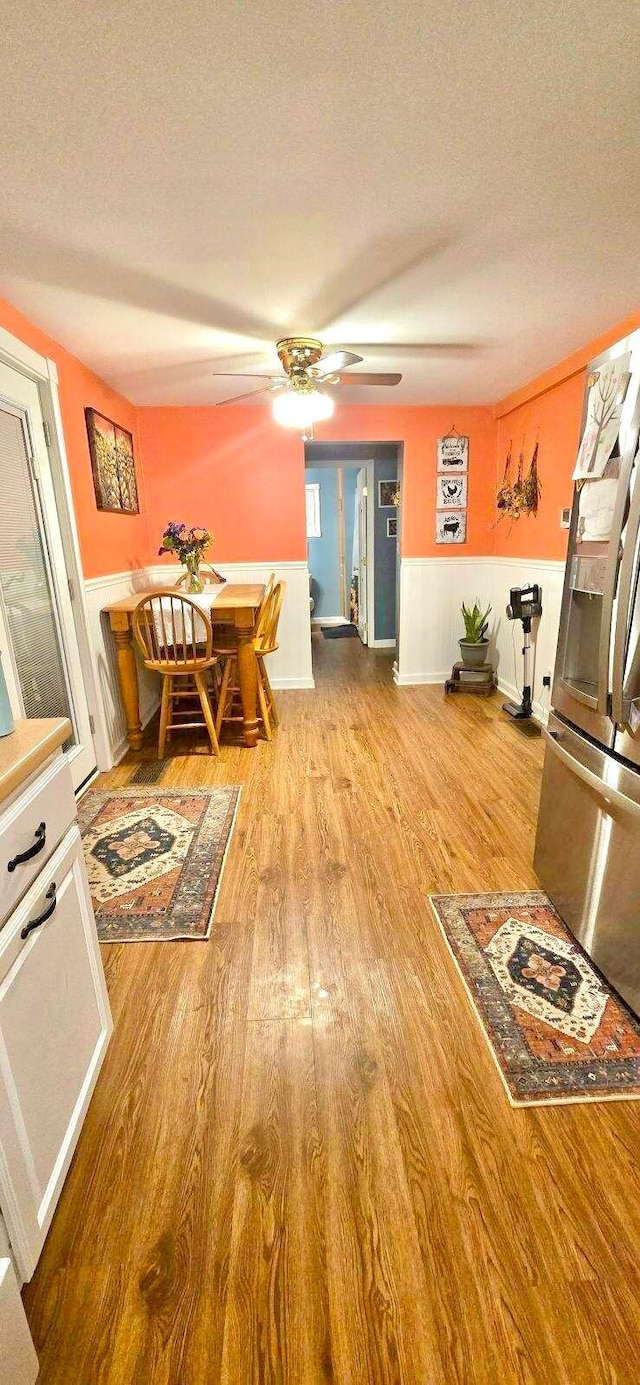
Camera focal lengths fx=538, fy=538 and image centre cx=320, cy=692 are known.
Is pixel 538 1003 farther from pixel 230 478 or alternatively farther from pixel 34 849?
pixel 230 478

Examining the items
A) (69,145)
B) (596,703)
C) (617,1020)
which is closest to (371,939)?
(617,1020)

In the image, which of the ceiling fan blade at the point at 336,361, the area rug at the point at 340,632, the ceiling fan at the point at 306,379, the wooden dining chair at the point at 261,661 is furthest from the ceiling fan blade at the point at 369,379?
the area rug at the point at 340,632

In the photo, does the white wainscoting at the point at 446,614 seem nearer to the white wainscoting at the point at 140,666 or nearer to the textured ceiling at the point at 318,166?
the white wainscoting at the point at 140,666

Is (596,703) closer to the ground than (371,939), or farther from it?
farther from it

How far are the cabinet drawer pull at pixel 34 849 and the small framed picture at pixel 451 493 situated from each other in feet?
13.4

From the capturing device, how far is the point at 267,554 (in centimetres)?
434

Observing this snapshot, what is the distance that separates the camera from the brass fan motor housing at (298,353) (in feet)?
8.51

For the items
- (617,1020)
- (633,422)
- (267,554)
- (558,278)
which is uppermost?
(558,278)

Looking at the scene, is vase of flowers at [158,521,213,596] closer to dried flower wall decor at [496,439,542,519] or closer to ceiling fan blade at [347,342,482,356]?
ceiling fan blade at [347,342,482,356]

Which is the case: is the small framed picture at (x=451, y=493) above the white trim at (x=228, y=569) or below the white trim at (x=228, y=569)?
above

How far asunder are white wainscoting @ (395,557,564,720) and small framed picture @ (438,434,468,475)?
0.72 m

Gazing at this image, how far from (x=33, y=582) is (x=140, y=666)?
143cm

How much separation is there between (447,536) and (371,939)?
139 inches

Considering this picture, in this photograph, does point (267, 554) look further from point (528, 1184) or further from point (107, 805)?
point (528, 1184)
